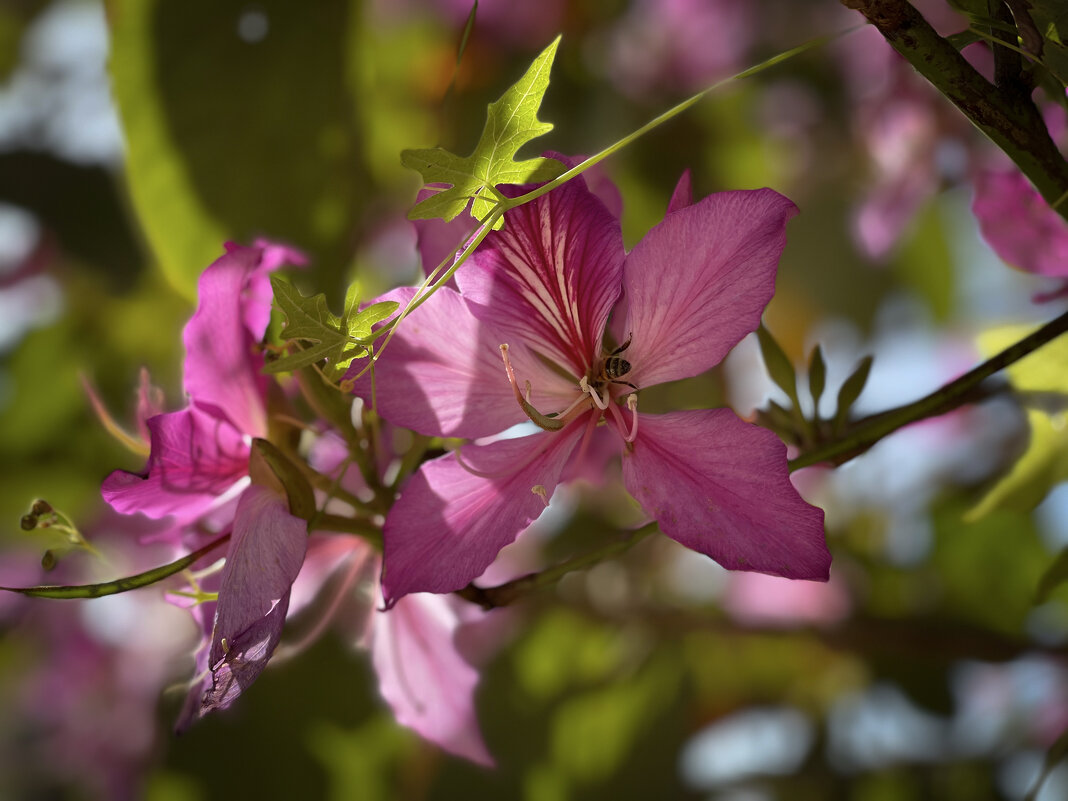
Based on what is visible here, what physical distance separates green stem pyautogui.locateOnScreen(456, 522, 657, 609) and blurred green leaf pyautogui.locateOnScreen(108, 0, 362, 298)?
8.8 inches

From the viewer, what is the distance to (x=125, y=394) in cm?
69

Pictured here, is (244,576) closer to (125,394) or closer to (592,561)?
(592,561)

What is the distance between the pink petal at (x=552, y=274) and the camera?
0.73 ft

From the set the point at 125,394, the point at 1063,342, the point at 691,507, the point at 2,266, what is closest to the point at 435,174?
the point at 691,507

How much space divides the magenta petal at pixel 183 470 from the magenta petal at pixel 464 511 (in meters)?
0.06

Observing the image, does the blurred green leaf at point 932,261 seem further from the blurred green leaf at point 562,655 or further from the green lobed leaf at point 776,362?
the green lobed leaf at point 776,362

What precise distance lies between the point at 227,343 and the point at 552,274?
95mm

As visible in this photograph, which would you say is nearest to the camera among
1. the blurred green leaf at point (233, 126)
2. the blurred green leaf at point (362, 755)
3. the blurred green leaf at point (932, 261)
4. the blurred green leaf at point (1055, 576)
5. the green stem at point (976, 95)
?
the green stem at point (976, 95)

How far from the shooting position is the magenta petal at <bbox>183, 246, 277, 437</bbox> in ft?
0.82

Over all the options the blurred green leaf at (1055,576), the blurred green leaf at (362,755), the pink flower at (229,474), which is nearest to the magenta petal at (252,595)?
the pink flower at (229,474)

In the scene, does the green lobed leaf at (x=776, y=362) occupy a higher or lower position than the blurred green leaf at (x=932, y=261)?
higher

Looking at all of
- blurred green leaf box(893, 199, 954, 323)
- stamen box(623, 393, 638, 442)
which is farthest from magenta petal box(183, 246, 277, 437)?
blurred green leaf box(893, 199, 954, 323)

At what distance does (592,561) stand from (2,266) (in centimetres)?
70

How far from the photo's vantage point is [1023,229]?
27 centimetres
